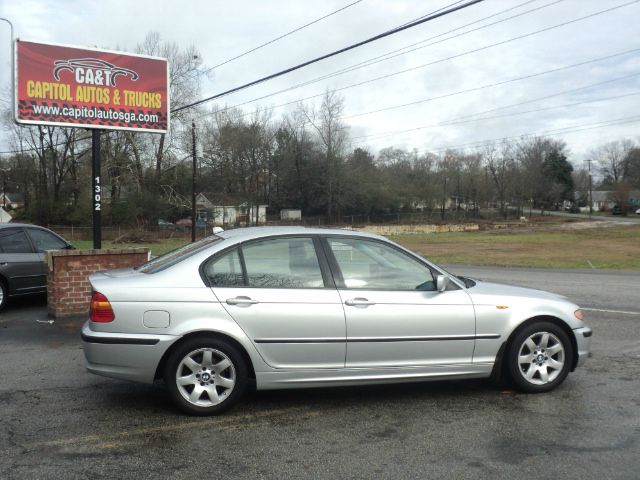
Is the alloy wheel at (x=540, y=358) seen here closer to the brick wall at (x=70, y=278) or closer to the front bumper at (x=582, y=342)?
the front bumper at (x=582, y=342)

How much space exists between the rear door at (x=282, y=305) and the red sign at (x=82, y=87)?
757 cm

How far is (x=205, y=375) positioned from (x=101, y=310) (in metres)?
0.99

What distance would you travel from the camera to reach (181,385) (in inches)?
184

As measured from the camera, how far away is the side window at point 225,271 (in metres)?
4.83

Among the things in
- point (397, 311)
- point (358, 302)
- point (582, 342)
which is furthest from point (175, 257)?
point (582, 342)

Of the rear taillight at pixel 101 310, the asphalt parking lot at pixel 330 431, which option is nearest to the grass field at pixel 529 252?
the asphalt parking lot at pixel 330 431

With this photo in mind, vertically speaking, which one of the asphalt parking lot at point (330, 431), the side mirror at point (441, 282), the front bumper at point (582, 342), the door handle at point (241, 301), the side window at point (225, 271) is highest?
the side window at point (225, 271)

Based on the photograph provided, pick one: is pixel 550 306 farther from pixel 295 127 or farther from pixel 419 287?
pixel 295 127

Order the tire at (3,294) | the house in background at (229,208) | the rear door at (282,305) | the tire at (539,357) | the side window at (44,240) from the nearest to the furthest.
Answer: the rear door at (282,305), the tire at (539,357), the tire at (3,294), the side window at (44,240), the house in background at (229,208)

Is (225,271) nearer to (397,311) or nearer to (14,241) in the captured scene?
(397,311)

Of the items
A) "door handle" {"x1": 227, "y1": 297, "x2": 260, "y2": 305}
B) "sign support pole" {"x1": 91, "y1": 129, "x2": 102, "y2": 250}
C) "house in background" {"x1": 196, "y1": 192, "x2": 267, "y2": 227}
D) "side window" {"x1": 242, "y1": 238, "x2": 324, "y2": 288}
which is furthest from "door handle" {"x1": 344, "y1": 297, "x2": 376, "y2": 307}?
"house in background" {"x1": 196, "y1": 192, "x2": 267, "y2": 227}

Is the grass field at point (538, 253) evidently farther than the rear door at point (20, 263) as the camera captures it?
Yes

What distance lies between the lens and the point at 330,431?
14.6 feet

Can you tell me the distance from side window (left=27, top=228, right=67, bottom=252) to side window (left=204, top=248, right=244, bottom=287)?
23.1 feet
